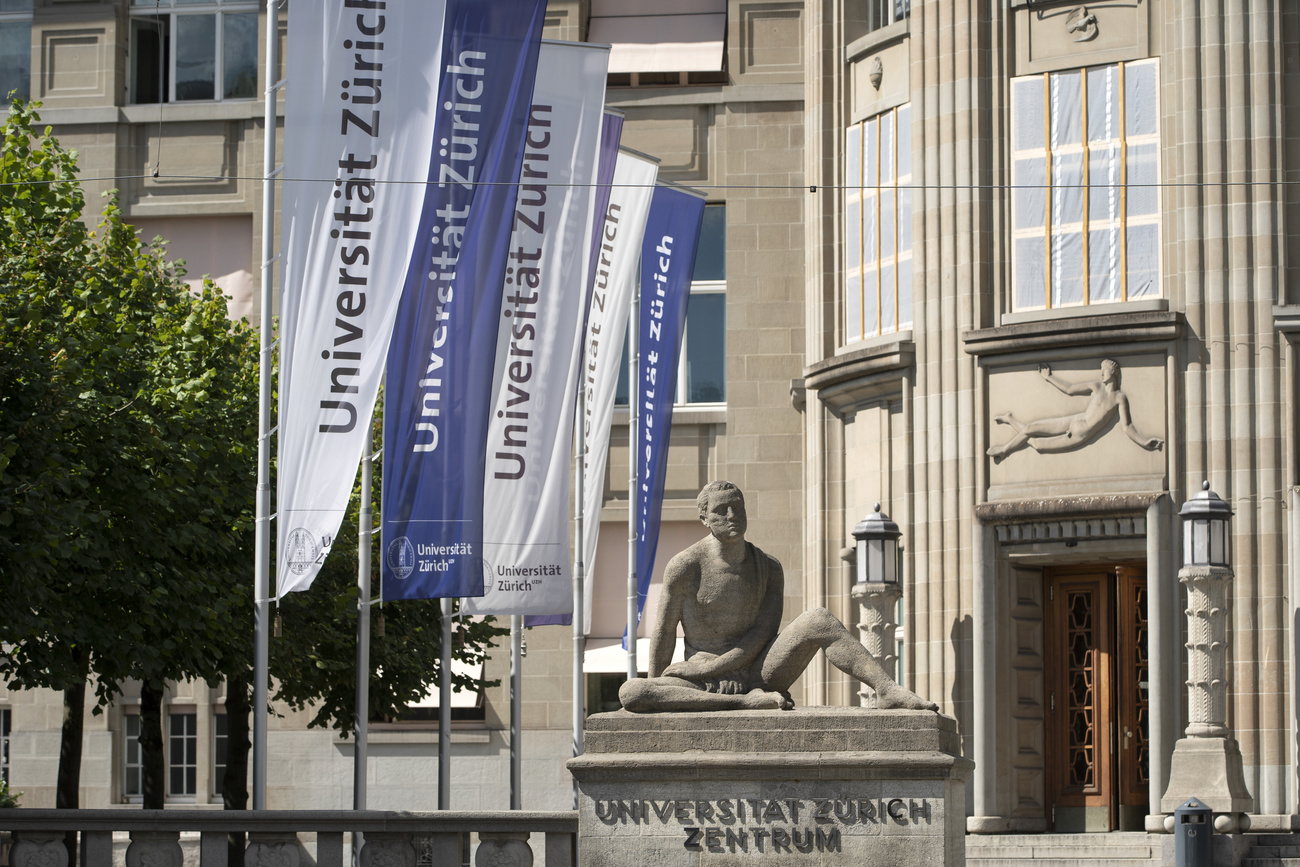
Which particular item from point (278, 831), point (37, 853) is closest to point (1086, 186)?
point (278, 831)

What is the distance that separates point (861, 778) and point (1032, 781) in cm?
1211

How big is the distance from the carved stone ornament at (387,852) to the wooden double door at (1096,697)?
12758 millimetres

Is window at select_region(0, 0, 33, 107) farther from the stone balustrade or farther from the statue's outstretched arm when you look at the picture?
the statue's outstretched arm

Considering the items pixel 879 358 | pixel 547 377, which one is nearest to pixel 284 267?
pixel 547 377

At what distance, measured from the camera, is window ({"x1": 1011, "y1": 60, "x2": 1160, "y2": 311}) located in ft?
79.6

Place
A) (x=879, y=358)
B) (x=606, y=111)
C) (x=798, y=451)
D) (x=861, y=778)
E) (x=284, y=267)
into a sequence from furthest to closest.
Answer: (x=798, y=451) → (x=879, y=358) → (x=606, y=111) → (x=284, y=267) → (x=861, y=778)

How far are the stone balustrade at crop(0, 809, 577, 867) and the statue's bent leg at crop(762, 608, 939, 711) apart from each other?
1.71m

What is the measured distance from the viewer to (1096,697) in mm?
24469

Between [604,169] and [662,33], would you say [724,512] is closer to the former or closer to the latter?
[604,169]

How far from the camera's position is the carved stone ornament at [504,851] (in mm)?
13398

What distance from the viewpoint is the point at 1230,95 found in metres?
23.8

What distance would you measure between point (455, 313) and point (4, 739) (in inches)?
746

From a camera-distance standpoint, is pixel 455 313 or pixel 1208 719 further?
pixel 1208 719

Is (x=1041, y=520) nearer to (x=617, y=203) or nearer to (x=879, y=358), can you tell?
(x=879, y=358)
